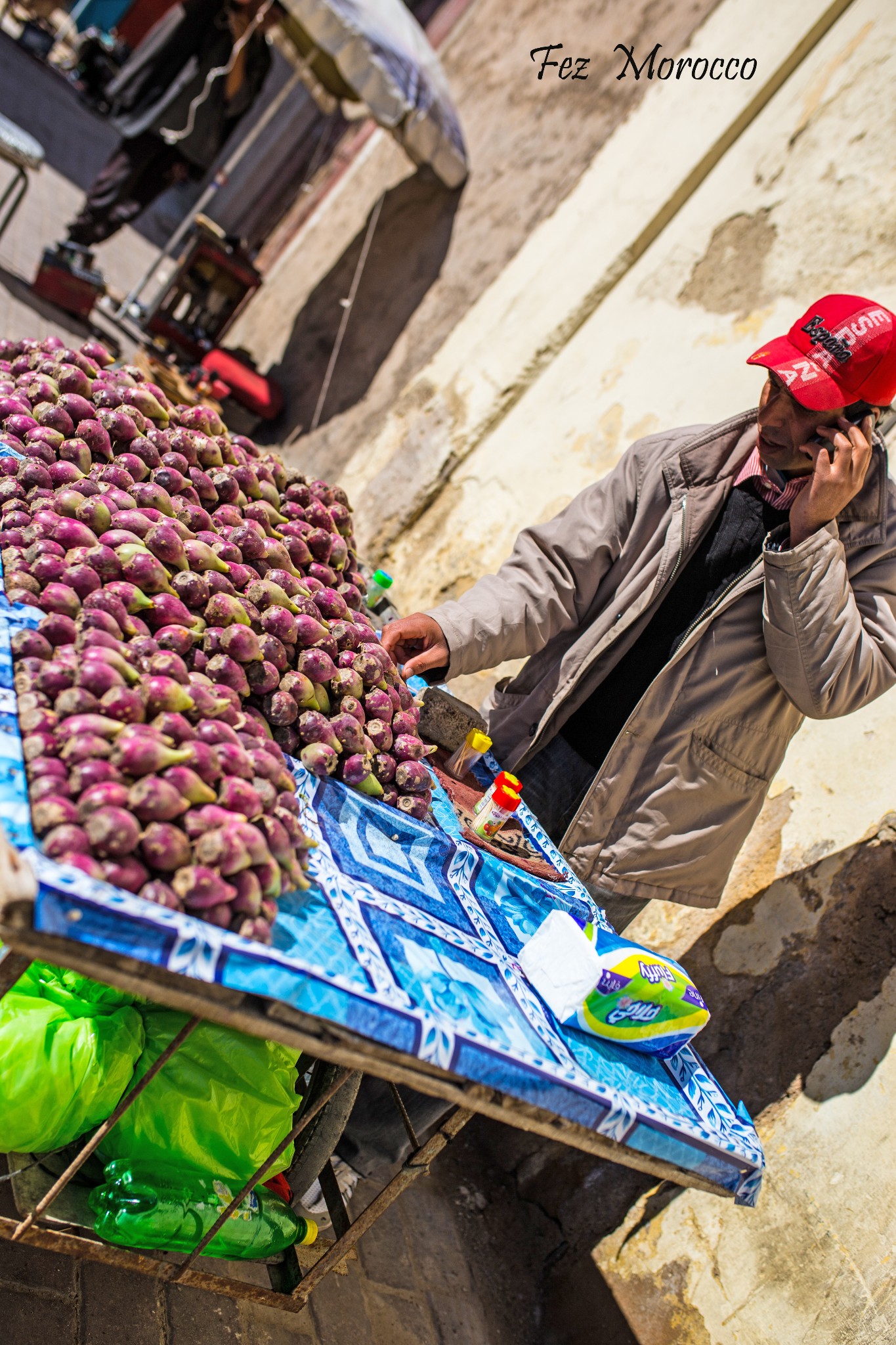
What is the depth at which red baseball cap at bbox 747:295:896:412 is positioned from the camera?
2.06 metres

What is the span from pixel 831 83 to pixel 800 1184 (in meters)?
4.26

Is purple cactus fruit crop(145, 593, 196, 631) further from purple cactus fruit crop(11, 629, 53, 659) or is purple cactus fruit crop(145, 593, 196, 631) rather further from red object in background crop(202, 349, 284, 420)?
red object in background crop(202, 349, 284, 420)

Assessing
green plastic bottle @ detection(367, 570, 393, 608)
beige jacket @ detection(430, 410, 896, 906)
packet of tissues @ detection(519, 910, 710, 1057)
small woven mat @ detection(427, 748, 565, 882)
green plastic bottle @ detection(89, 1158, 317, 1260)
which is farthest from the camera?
green plastic bottle @ detection(367, 570, 393, 608)

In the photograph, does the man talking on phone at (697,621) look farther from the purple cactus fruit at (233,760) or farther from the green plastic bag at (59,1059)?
the green plastic bag at (59,1059)

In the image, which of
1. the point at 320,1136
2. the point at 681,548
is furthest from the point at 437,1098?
the point at 681,548

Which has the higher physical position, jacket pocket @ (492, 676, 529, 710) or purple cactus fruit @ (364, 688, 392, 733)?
jacket pocket @ (492, 676, 529, 710)

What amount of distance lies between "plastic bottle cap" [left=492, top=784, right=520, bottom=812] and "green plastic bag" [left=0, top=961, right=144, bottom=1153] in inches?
35.5

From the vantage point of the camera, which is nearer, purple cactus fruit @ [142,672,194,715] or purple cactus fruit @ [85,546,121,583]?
purple cactus fruit @ [142,672,194,715]

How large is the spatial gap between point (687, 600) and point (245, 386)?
16.5 feet

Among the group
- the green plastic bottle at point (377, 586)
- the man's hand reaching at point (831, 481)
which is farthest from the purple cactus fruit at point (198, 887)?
the green plastic bottle at point (377, 586)

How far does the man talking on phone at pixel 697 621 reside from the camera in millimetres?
2059

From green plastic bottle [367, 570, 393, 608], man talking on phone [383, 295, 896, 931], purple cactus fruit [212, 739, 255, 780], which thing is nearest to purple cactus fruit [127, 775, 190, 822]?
purple cactus fruit [212, 739, 255, 780]

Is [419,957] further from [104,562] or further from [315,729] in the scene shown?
[104,562]

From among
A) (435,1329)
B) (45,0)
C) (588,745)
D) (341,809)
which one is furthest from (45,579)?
(45,0)
